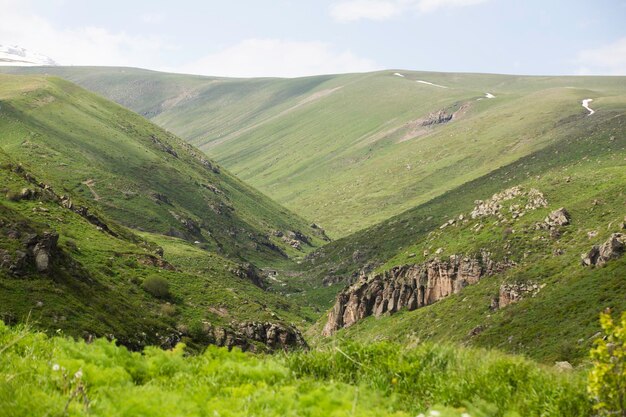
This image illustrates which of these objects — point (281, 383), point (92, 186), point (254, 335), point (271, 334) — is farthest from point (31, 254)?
point (92, 186)

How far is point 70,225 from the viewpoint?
8300cm

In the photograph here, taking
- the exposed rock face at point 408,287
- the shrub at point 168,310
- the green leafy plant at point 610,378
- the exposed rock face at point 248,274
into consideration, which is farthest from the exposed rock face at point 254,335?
→ the exposed rock face at point 248,274

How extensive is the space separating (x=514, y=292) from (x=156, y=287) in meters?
48.4

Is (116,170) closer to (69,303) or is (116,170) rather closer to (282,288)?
(282,288)

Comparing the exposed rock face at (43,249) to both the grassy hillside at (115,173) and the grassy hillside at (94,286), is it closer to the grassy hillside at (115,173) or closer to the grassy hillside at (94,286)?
the grassy hillside at (94,286)

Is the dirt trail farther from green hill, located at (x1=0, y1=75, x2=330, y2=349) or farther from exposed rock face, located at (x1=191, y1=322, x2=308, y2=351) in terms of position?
exposed rock face, located at (x1=191, y1=322, x2=308, y2=351)

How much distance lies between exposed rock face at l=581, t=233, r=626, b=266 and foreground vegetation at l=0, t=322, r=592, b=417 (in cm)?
6374

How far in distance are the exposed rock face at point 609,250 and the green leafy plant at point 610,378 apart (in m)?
66.0

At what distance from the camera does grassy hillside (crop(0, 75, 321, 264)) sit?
13775 cm

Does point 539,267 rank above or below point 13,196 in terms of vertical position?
below

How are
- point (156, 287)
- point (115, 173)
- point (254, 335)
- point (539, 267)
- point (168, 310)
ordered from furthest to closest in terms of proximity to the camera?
point (115, 173) → point (539, 267) → point (156, 287) → point (254, 335) → point (168, 310)

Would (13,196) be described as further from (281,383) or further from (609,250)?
(609,250)

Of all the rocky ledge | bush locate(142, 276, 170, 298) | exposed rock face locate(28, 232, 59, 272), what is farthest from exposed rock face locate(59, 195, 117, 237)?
exposed rock face locate(28, 232, 59, 272)

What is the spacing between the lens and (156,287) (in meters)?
73.8
